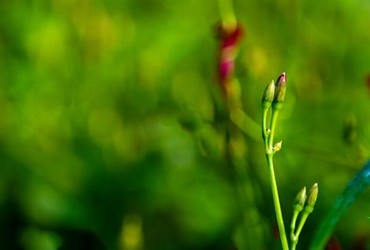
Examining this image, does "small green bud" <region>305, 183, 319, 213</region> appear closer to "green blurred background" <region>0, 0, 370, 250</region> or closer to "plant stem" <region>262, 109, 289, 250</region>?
"plant stem" <region>262, 109, 289, 250</region>

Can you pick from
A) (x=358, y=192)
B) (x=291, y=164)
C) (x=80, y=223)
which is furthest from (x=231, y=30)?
(x=358, y=192)

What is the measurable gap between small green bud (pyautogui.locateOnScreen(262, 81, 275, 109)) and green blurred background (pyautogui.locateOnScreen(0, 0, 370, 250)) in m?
0.35

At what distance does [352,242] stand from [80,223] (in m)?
0.48

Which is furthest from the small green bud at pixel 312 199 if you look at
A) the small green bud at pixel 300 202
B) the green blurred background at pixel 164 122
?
the green blurred background at pixel 164 122

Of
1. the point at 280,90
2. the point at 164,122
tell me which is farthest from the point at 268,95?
the point at 164,122

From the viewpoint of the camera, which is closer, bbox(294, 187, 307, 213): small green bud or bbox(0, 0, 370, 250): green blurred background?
bbox(294, 187, 307, 213): small green bud

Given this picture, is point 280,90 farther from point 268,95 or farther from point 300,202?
point 300,202

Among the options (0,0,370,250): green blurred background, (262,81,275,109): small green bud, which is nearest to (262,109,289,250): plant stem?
(262,81,275,109): small green bud

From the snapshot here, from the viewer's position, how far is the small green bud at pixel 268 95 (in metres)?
1.08

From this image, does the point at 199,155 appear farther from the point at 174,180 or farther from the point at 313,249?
the point at 313,249

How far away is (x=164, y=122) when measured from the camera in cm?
203

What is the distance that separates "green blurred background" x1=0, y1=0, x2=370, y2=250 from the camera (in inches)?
65.7

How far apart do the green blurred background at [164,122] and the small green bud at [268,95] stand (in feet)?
1.15

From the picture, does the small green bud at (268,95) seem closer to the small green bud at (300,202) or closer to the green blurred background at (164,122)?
the small green bud at (300,202)
